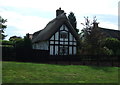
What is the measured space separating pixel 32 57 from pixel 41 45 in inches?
375

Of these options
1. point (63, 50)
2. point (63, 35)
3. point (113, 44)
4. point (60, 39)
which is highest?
point (63, 35)

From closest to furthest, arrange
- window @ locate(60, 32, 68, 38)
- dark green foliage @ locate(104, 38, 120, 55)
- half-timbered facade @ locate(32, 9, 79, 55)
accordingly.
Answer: dark green foliage @ locate(104, 38, 120, 55) < half-timbered facade @ locate(32, 9, 79, 55) < window @ locate(60, 32, 68, 38)

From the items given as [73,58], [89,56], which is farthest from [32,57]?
[89,56]

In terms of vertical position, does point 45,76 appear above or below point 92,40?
below

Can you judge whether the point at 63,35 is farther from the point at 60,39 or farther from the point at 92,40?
the point at 92,40

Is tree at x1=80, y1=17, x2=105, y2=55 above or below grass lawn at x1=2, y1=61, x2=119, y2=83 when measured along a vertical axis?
above

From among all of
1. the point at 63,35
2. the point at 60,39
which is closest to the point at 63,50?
the point at 60,39

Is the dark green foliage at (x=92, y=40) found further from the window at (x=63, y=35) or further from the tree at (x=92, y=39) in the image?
the window at (x=63, y=35)

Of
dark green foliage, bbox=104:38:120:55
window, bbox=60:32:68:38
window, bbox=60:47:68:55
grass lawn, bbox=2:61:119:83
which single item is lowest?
grass lawn, bbox=2:61:119:83

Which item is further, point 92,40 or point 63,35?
point 63,35

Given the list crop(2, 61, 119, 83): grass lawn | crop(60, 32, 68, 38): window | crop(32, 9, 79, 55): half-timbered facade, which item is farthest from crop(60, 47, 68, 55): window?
crop(2, 61, 119, 83): grass lawn

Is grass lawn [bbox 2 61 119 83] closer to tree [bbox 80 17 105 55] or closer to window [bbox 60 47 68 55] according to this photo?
tree [bbox 80 17 105 55]

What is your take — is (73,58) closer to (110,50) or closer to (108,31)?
(110,50)

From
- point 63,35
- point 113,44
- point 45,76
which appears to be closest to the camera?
point 45,76
